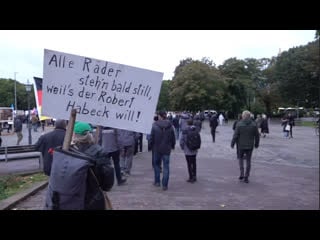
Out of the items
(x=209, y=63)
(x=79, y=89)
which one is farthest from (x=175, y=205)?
(x=209, y=63)

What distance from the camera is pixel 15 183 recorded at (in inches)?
366

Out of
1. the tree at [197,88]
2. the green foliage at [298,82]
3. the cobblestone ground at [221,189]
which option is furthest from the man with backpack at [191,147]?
the green foliage at [298,82]

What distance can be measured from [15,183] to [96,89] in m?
5.83

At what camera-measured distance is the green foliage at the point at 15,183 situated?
837 cm

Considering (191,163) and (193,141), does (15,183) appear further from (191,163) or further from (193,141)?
(193,141)

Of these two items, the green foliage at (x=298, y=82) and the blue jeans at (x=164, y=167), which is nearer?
the blue jeans at (x=164, y=167)

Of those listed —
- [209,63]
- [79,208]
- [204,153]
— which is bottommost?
[204,153]

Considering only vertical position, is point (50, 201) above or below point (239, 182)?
above

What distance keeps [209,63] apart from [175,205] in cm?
5655

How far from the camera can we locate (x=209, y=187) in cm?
942

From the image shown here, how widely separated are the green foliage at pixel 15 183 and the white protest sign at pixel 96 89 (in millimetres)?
4188

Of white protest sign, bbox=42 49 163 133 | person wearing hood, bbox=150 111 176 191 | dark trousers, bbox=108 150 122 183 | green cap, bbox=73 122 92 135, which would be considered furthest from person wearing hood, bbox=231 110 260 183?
green cap, bbox=73 122 92 135

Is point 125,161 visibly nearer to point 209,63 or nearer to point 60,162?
point 60,162

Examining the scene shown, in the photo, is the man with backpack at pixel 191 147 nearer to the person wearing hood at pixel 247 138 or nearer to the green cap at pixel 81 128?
the person wearing hood at pixel 247 138
